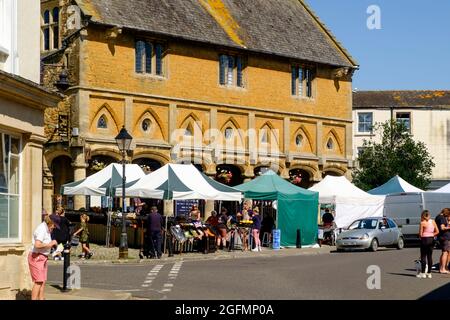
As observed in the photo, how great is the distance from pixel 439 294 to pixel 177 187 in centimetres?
1492

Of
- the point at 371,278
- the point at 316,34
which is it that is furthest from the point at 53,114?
the point at 371,278

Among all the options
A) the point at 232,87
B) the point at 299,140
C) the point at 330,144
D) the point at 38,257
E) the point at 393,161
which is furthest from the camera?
the point at 393,161

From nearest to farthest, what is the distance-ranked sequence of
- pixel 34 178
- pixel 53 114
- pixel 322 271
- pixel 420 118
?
pixel 34 178
pixel 322 271
pixel 53 114
pixel 420 118

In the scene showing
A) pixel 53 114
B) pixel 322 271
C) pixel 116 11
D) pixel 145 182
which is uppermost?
pixel 116 11

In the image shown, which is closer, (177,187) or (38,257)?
(38,257)

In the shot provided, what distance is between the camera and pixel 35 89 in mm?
17594

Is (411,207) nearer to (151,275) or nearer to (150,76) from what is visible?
(150,76)

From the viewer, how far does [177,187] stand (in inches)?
1298

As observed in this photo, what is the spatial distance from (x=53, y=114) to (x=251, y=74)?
11.0 m

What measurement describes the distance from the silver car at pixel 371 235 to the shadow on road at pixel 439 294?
15.2m

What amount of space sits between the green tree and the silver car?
70.6 ft

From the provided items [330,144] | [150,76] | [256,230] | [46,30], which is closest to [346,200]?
[256,230]

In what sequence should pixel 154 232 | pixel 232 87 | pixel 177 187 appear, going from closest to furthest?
1. pixel 154 232
2. pixel 177 187
3. pixel 232 87
